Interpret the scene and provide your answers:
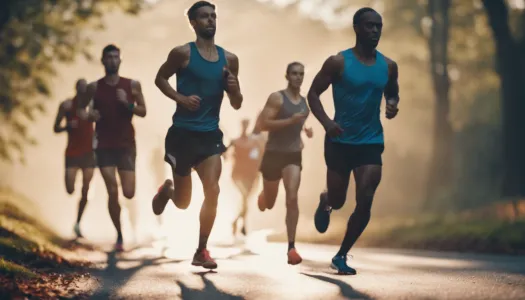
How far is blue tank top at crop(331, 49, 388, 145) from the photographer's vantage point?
30.5 feet

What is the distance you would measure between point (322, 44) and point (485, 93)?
24.6ft

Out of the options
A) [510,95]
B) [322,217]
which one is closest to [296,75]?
[322,217]

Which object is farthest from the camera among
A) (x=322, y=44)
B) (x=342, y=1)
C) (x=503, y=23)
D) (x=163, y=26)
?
(x=163, y=26)

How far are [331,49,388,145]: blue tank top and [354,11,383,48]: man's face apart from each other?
0.20 metres

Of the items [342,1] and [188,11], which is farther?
[342,1]

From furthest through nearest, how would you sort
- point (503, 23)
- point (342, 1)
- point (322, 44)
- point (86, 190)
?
1. point (322, 44)
2. point (342, 1)
3. point (503, 23)
4. point (86, 190)

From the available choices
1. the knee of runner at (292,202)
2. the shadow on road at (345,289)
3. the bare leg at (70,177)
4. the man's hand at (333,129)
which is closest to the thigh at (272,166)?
the knee of runner at (292,202)

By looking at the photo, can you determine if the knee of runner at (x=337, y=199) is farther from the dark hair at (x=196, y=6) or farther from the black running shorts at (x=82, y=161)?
→ the black running shorts at (x=82, y=161)

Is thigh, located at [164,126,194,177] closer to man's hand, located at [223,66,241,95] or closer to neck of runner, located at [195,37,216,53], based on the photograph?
man's hand, located at [223,66,241,95]

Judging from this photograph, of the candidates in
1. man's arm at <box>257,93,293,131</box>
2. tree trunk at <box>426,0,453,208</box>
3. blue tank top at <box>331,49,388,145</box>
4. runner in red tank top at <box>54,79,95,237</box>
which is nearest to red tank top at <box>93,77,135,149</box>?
man's arm at <box>257,93,293,131</box>

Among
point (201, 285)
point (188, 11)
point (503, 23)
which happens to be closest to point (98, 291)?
point (201, 285)

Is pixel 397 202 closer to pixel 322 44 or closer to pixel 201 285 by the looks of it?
pixel 322 44

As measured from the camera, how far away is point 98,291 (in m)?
8.34

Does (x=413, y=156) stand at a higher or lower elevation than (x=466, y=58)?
lower
